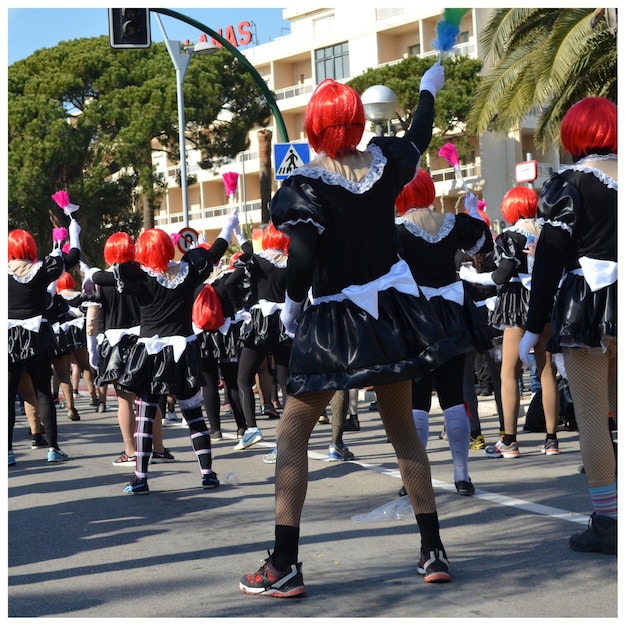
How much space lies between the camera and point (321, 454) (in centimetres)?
941

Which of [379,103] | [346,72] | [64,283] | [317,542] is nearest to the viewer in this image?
[317,542]

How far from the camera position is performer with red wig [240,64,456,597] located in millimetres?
4527

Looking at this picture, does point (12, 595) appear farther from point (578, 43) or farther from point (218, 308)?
point (578, 43)

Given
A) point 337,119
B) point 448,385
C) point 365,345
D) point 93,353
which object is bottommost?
point 448,385

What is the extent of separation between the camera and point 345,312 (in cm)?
462

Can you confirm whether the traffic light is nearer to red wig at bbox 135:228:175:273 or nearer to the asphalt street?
the asphalt street

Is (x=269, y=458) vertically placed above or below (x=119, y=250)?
below

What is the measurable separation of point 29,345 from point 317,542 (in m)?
4.77

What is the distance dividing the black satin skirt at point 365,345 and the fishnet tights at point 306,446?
0.39ft

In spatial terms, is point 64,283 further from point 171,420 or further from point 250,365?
point 250,365

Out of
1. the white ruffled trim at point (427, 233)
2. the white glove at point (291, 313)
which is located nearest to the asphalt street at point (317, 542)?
the white glove at point (291, 313)

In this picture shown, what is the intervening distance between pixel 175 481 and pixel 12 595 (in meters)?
3.38

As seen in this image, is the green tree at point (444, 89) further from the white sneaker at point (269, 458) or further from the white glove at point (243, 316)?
the white sneaker at point (269, 458)

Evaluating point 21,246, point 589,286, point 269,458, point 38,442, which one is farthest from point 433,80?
point 38,442
